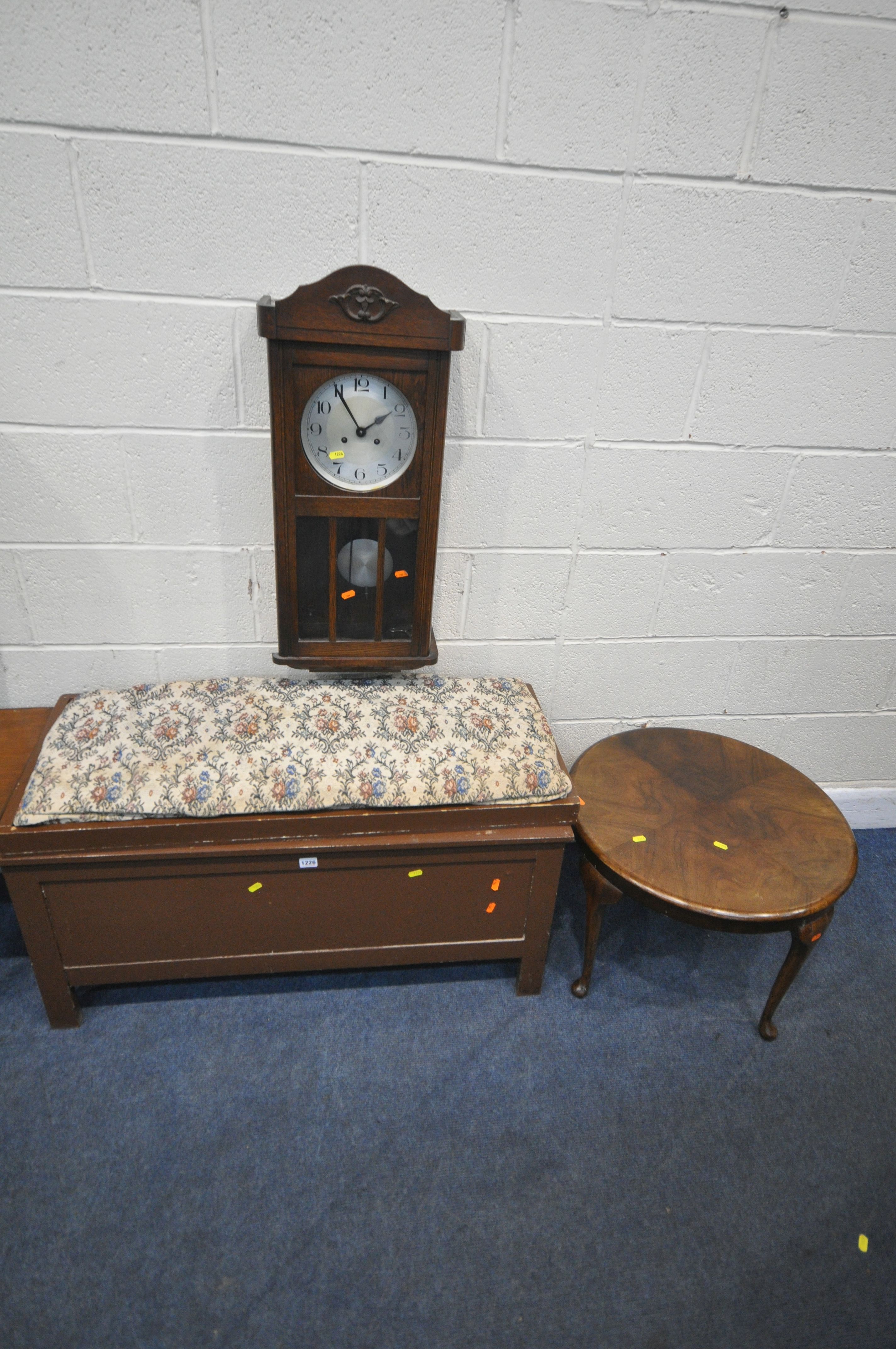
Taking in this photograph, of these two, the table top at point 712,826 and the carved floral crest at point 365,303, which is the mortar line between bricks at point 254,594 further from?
the table top at point 712,826

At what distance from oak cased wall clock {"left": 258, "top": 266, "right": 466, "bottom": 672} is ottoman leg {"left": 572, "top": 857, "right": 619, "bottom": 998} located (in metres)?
0.55

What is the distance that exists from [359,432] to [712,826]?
3.39 feet

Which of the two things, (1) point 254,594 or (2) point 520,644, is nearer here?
(1) point 254,594

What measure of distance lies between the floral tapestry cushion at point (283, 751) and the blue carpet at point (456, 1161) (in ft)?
1.80

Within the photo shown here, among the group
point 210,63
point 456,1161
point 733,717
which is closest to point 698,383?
point 733,717

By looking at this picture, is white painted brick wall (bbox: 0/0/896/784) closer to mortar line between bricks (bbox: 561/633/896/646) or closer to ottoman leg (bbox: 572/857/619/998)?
mortar line between bricks (bbox: 561/633/896/646)

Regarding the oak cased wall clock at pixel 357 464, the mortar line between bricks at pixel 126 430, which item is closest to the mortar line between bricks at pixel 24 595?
the mortar line between bricks at pixel 126 430

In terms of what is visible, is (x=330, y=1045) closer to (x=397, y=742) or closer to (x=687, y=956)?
(x=397, y=742)

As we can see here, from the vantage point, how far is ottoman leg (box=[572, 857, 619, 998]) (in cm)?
151

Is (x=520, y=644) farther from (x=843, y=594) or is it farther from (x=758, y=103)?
(x=758, y=103)

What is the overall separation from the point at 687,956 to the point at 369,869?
2.79 feet

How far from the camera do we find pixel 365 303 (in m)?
1.16

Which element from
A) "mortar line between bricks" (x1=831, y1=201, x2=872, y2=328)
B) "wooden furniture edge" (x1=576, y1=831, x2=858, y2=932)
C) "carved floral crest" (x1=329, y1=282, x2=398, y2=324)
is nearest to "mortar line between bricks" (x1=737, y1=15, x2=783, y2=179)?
"mortar line between bricks" (x1=831, y1=201, x2=872, y2=328)

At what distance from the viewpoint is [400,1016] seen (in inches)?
63.8
